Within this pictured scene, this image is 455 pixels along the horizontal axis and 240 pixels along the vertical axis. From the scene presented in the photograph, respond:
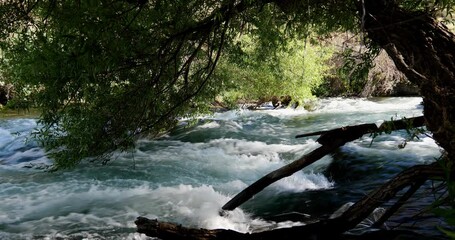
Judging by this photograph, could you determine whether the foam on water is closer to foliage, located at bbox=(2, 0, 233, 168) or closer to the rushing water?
the rushing water

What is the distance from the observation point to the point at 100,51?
381 cm

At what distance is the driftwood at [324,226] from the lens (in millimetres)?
3413

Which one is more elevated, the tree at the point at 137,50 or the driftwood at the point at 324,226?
the tree at the point at 137,50

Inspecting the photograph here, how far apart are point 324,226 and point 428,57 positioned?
165cm

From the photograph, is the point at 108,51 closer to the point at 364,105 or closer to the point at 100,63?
the point at 100,63

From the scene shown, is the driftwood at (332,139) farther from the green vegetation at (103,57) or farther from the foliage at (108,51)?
the green vegetation at (103,57)

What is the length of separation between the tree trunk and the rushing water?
78 centimetres

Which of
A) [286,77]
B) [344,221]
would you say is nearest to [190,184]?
[344,221]

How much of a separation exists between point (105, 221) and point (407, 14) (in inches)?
195

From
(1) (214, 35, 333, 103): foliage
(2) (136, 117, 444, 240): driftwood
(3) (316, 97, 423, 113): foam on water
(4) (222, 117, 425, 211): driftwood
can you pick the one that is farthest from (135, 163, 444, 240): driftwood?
(3) (316, 97, 423, 113): foam on water

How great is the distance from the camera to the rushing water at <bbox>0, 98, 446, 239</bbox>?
600cm

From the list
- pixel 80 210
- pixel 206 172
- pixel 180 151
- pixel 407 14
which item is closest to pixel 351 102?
pixel 180 151

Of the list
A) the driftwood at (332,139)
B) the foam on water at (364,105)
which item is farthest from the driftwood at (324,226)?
the foam on water at (364,105)

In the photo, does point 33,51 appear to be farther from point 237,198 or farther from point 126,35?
point 237,198
